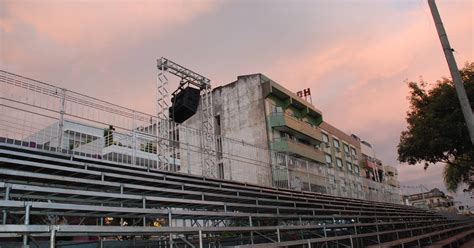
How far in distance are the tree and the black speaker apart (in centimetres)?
1005

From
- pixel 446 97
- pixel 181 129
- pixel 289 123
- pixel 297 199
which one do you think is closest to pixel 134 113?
pixel 181 129

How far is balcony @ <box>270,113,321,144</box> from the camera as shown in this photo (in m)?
27.4

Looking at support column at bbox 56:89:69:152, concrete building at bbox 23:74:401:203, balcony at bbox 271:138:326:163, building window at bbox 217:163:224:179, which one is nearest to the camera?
support column at bbox 56:89:69:152

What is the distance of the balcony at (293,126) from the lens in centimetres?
2742

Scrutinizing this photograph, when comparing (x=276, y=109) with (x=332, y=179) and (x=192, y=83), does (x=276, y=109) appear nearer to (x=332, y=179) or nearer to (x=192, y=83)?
(x=332, y=179)

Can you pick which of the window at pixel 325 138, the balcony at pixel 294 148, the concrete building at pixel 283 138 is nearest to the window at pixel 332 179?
the concrete building at pixel 283 138

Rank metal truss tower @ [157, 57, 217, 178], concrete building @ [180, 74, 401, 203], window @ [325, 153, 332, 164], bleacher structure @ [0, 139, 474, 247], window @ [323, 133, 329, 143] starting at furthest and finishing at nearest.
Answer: window @ [323, 133, 329, 143] → window @ [325, 153, 332, 164] → concrete building @ [180, 74, 401, 203] → metal truss tower @ [157, 57, 217, 178] → bleacher structure @ [0, 139, 474, 247]

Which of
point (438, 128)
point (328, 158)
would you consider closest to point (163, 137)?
point (438, 128)

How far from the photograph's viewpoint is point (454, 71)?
19.8ft

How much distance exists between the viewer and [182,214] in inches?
241

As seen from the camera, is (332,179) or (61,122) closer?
(61,122)

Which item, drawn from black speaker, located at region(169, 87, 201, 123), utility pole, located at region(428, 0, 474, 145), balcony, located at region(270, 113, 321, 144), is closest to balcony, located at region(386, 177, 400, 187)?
balcony, located at region(270, 113, 321, 144)

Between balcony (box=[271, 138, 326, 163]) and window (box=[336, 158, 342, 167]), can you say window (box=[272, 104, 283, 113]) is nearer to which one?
balcony (box=[271, 138, 326, 163])

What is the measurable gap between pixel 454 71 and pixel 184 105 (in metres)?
6.88
